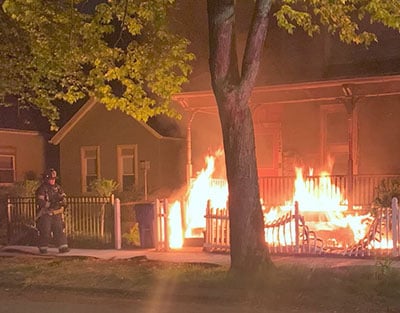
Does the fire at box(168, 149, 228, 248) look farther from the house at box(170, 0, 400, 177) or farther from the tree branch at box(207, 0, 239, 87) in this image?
the tree branch at box(207, 0, 239, 87)

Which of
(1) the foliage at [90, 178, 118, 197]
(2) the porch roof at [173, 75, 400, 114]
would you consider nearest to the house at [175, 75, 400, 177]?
(2) the porch roof at [173, 75, 400, 114]

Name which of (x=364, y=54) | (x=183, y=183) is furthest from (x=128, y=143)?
(x=364, y=54)

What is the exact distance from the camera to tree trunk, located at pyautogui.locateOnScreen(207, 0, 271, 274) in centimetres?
866

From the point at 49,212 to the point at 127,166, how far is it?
956cm

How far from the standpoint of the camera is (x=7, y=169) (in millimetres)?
24547

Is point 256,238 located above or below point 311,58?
below

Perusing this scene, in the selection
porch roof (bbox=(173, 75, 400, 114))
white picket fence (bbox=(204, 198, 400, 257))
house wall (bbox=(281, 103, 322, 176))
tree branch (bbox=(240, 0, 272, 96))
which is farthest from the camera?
house wall (bbox=(281, 103, 322, 176))

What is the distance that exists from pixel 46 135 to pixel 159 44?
15587 millimetres

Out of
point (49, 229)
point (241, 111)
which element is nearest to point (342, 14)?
point (241, 111)

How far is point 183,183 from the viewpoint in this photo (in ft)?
73.0

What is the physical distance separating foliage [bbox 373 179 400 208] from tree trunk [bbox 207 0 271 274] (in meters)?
6.00

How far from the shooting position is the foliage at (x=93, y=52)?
1166 cm

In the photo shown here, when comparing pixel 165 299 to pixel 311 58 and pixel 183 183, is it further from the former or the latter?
pixel 183 183

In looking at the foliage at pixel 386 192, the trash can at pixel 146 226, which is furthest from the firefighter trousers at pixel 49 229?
the foliage at pixel 386 192
